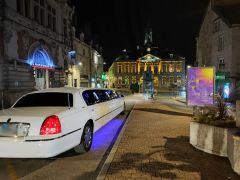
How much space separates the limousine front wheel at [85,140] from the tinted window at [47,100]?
85 centimetres

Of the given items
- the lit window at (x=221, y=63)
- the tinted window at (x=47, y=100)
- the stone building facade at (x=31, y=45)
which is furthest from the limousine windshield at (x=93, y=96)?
the lit window at (x=221, y=63)

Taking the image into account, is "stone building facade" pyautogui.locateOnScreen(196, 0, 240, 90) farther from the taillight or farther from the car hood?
the taillight

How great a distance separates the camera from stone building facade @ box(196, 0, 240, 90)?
29844 millimetres

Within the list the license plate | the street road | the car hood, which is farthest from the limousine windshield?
the license plate

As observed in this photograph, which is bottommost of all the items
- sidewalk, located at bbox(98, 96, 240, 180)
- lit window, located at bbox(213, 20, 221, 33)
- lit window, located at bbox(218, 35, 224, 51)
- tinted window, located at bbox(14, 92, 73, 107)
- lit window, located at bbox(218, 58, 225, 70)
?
sidewalk, located at bbox(98, 96, 240, 180)

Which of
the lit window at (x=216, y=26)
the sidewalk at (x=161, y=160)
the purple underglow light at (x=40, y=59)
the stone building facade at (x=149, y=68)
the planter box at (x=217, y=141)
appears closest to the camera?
the sidewalk at (x=161, y=160)

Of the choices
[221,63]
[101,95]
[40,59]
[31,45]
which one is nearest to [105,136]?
[101,95]

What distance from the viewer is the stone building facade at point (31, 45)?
2152 centimetres

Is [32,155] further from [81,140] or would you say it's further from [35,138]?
[81,140]

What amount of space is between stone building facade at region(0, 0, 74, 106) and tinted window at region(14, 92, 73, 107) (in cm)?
1415

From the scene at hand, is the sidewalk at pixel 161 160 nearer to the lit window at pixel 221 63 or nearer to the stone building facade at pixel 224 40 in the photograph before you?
the stone building facade at pixel 224 40

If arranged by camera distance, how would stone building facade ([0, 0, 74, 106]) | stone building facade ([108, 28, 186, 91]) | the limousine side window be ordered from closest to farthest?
the limousine side window < stone building facade ([0, 0, 74, 106]) < stone building facade ([108, 28, 186, 91])

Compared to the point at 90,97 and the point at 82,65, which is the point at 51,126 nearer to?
the point at 90,97

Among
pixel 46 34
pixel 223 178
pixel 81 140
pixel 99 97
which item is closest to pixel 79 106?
pixel 81 140
